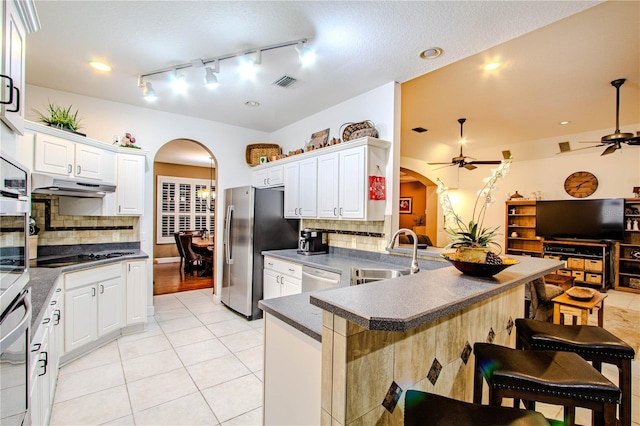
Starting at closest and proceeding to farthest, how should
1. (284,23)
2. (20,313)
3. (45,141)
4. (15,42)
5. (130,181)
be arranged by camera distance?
1. (20,313)
2. (15,42)
3. (284,23)
4. (45,141)
5. (130,181)

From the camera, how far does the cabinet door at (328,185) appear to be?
345 centimetres

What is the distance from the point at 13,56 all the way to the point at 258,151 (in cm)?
362

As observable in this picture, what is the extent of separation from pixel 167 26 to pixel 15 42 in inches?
45.4

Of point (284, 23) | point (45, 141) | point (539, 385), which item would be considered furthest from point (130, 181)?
point (539, 385)

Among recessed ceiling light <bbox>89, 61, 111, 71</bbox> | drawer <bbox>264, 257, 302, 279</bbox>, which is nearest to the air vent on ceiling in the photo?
recessed ceiling light <bbox>89, 61, 111, 71</bbox>

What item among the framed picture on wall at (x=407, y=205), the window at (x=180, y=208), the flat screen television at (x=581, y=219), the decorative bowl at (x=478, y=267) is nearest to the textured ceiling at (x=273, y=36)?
the decorative bowl at (x=478, y=267)

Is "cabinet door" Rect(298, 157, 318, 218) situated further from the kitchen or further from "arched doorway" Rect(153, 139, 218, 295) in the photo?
"arched doorway" Rect(153, 139, 218, 295)

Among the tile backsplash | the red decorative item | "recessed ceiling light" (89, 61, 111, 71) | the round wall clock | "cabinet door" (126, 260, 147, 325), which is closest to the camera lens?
"recessed ceiling light" (89, 61, 111, 71)

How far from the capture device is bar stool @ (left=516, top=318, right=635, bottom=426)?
1.50 metres

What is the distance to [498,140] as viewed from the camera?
6570 millimetres

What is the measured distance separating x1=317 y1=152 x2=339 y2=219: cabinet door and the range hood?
7.96ft

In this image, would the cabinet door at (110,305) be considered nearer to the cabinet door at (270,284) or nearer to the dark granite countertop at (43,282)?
the dark granite countertop at (43,282)

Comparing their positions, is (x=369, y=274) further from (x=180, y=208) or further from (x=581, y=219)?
(x=180, y=208)

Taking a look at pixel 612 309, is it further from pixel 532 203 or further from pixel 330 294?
pixel 330 294
